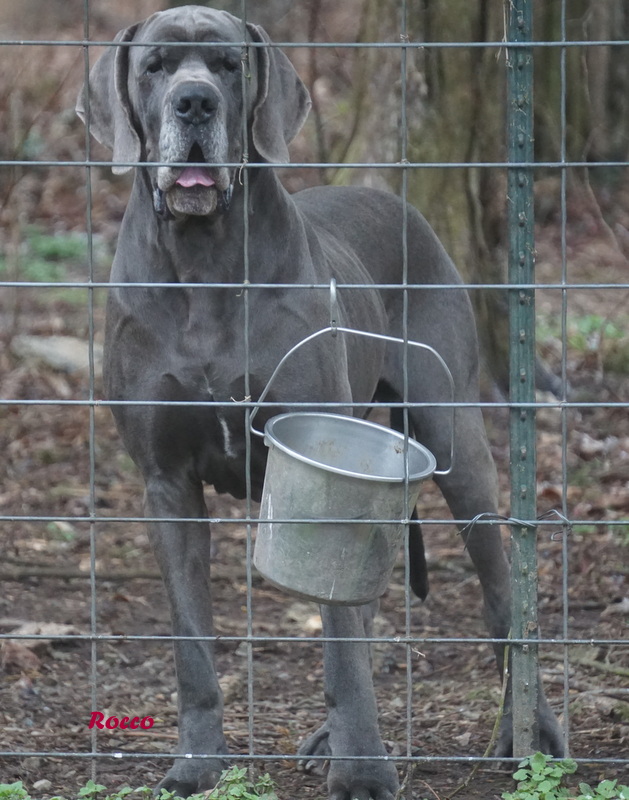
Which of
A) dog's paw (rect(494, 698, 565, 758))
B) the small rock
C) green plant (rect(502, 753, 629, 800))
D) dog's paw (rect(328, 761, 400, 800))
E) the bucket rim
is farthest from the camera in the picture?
the small rock

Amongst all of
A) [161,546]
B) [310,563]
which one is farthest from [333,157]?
[310,563]

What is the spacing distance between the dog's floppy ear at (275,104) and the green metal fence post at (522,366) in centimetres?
78

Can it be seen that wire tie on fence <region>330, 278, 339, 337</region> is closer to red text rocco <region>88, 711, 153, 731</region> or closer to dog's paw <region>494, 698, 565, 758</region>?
dog's paw <region>494, 698, 565, 758</region>

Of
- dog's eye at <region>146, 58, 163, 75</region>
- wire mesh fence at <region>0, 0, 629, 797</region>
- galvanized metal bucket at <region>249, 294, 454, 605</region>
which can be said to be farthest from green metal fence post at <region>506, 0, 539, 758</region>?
dog's eye at <region>146, 58, 163, 75</region>

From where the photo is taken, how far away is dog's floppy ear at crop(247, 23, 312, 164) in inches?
146

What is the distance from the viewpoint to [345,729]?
3.46 metres

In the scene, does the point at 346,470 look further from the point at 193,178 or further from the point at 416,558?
the point at 416,558

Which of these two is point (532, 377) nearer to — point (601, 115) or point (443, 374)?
point (443, 374)

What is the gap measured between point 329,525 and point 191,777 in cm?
95

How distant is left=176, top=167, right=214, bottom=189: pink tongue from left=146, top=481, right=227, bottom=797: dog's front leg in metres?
0.90

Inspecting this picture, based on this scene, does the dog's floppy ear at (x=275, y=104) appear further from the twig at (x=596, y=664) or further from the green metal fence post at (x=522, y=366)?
the twig at (x=596, y=664)

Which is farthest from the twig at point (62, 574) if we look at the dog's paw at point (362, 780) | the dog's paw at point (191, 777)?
the dog's paw at point (362, 780)

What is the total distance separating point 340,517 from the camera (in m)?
3.00

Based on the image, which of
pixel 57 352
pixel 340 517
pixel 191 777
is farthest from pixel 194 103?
pixel 57 352
